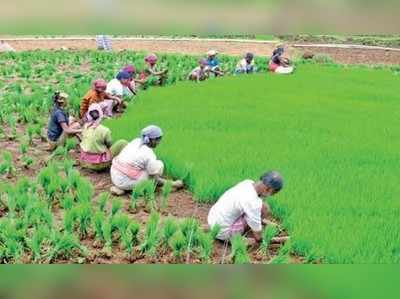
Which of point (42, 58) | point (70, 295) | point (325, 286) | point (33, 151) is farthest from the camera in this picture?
point (42, 58)

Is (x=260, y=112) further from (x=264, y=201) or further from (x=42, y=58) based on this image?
(x=42, y=58)

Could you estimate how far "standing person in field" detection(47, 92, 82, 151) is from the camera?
7120 mm

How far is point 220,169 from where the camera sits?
5984mm

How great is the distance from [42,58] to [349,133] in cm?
1107

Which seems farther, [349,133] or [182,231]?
[349,133]

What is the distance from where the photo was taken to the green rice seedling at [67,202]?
16.3 feet

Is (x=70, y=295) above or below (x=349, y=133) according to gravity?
above

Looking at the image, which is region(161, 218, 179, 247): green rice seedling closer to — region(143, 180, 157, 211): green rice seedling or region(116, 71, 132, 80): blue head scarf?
region(143, 180, 157, 211): green rice seedling

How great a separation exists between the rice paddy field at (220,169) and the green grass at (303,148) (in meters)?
0.02

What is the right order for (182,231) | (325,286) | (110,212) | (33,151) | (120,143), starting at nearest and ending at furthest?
(325,286)
(182,231)
(110,212)
(120,143)
(33,151)

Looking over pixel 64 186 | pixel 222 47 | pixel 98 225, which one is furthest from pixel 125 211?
pixel 222 47
